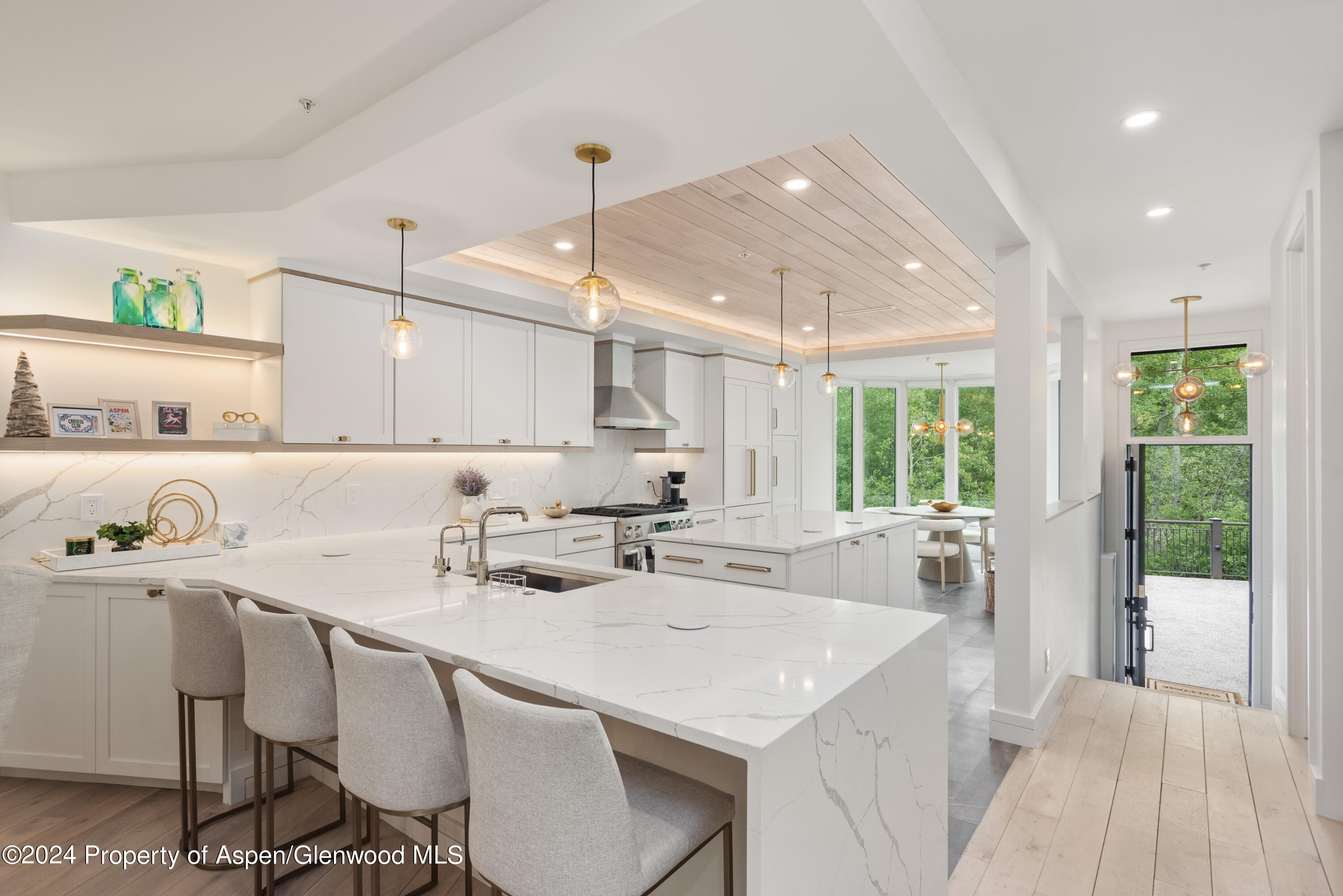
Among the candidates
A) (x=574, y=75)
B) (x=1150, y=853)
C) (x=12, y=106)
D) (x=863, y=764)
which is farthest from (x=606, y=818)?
(x=12, y=106)

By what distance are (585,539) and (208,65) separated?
11.0 ft

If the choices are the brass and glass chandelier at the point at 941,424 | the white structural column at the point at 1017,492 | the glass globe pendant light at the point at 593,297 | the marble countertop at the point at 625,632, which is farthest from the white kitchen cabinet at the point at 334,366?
the brass and glass chandelier at the point at 941,424

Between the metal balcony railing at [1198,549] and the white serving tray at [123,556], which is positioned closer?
the white serving tray at [123,556]

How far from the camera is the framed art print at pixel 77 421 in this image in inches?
114

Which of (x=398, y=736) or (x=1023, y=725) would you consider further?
(x=1023, y=725)

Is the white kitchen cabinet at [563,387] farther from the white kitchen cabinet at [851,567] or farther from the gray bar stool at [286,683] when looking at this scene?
the gray bar stool at [286,683]

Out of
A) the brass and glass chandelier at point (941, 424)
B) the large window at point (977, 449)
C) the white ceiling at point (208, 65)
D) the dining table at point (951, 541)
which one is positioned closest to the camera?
the white ceiling at point (208, 65)

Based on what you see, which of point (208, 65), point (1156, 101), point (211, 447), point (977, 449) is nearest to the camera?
point (208, 65)

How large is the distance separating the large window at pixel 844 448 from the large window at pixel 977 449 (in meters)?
1.62

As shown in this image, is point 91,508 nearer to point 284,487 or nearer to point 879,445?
point 284,487

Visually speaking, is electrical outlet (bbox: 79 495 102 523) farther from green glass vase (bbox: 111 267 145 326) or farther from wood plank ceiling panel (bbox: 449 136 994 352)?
wood plank ceiling panel (bbox: 449 136 994 352)

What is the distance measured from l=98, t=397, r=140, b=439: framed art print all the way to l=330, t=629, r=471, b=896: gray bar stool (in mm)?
2368

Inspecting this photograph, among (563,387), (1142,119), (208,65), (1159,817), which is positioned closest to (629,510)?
(563,387)

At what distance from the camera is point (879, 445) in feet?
30.7
